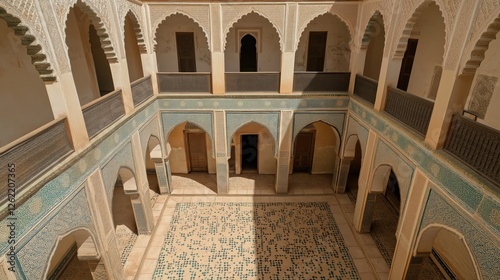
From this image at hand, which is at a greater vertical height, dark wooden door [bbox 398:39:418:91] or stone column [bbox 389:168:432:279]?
dark wooden door [bbox 398:39:418:91]

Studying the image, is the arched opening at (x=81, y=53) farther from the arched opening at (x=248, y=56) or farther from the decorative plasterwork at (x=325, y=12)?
the decorative plasterwork at (x=325, y=12)

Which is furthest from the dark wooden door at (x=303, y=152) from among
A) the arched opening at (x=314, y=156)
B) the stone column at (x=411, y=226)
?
the stone column at (x=411, y=226)

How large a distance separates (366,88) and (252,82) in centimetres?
266

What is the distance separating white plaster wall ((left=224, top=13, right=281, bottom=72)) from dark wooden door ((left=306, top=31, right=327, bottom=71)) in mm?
913

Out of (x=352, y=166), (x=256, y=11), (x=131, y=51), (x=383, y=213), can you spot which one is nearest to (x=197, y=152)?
(x=131, y=51)

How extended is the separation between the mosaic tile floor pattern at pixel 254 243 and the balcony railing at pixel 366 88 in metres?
3.22

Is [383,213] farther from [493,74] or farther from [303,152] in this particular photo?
[493,74]

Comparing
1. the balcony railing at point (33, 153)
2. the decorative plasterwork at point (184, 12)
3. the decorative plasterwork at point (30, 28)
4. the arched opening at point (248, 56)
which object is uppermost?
the decorative plasterwork at point (184, 12)

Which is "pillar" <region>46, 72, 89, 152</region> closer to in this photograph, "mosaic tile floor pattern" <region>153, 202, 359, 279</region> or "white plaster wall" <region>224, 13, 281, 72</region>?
"mosaic tile floor pattern" <region>153, 202, 359, 279</region>

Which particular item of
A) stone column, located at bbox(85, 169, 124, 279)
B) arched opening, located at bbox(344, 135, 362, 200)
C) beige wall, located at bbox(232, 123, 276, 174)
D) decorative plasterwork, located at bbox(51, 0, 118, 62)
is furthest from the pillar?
arched opening, located at bbox(344, 135, 362, 200)

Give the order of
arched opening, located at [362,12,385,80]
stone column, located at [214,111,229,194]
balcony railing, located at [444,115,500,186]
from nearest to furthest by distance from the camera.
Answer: balcony railing, located at [444,115,500,186] < stone column, located at [214,111,229,194] < arched opening, located at [362,12,385,80]

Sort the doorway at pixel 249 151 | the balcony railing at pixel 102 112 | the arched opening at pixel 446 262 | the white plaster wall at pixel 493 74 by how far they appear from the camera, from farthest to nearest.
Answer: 1. the doorway at pixel 249 151
2. the arched opening at pixel 446 262
3. the white plaster wall at pixel 493 74
4. the balcony railing at pixel 102 112

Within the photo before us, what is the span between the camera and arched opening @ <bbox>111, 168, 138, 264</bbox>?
613cm

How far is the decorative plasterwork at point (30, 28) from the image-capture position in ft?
9.42
